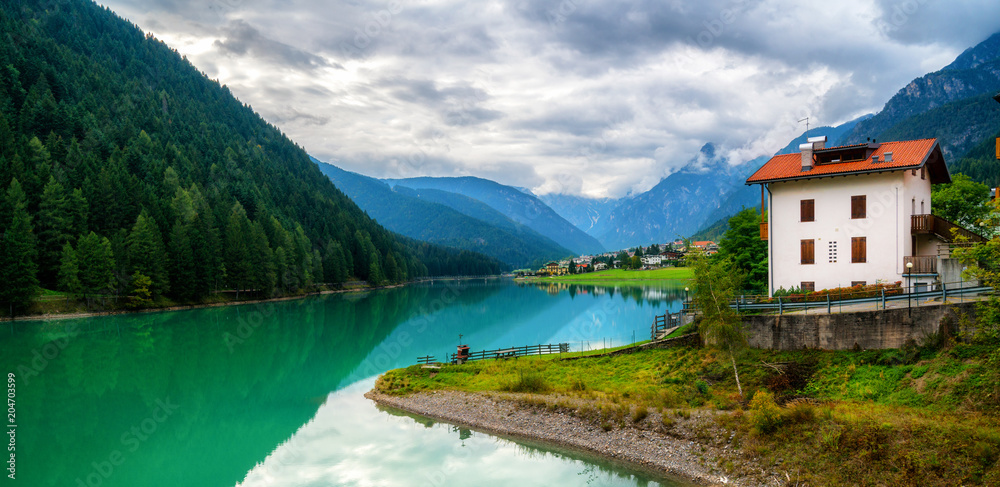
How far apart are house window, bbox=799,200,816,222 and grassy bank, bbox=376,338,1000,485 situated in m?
11.2

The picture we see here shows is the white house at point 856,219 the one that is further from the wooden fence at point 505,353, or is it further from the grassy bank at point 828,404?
the wooden fence at point 505,353

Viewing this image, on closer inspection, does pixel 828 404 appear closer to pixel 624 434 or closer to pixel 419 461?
pixel 624 434

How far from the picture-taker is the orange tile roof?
30953 mm

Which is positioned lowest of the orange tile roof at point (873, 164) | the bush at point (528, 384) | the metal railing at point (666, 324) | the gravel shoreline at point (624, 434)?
the gravel shoreline at point (624, 434)

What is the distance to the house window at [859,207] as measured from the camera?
31705mm

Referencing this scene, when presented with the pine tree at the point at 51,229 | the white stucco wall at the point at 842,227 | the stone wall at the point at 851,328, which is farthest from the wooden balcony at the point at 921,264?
the pine tree at the point at 51,229

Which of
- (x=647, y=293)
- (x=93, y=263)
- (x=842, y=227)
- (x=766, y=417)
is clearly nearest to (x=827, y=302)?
(x=842, y=227)

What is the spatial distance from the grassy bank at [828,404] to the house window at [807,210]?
439 inches

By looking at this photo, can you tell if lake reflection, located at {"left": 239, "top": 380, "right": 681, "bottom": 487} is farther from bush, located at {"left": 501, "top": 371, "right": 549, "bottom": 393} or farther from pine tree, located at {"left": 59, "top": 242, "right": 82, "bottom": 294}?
pine tree, located at {"left": 59, "top": 242, "right": 82, "bottom": 294}

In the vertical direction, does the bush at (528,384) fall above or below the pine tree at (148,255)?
below

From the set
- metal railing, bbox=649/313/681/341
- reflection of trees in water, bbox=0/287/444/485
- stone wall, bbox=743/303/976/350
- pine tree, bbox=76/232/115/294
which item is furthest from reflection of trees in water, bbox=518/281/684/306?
pine tree, bbox=76/232/115/294

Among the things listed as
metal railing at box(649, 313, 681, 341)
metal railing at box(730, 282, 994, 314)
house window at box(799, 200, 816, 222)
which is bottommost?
metal railing at box(649, 313, 681, 341)

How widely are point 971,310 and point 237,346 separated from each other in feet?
178

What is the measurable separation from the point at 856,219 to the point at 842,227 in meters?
0.83
